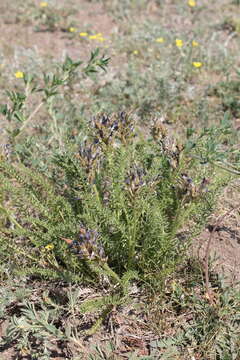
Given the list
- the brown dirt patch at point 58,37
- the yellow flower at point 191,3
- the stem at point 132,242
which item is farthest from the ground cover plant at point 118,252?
the yellow flower at point 191,3

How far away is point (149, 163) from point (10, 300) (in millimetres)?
1173

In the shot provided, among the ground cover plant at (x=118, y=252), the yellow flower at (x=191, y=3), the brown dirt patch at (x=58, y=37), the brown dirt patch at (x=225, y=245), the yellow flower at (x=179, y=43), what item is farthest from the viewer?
the yellow flower at (x=191, y=3)

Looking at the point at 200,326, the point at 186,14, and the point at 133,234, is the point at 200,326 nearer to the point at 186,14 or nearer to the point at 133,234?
the point at 133,234

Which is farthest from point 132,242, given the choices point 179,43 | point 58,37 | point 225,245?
point 58,37

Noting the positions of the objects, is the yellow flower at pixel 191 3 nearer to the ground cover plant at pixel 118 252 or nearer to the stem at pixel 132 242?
the ground cover plant at pixel 118 252

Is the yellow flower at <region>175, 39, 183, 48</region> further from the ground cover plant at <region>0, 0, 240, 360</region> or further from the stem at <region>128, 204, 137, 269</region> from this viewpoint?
the stem at <region>128, 204, 137, 269</region>

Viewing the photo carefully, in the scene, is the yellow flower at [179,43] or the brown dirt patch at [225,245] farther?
the yellow flower at [179,43]

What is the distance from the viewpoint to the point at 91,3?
6617mm

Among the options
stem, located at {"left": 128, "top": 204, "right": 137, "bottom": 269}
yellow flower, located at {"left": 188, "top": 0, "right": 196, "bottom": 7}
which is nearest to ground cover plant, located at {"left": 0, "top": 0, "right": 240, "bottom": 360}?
stem, located at {"left": 128, "top": 204, "right": 137, "bottom": 269}

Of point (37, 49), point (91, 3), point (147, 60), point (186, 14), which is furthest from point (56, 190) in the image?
point (91, 3)

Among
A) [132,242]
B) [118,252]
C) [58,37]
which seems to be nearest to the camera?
[132,242]

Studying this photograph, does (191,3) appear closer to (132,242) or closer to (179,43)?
(179,43)

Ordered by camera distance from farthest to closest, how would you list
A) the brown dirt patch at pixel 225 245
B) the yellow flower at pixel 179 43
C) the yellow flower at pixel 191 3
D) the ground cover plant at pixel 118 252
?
the yellow flower at pixel 191 3, the yellow flower at pixel 179 43, the brown dirt patch at pixel 225 245, the ground cover plant at pixel 118 252

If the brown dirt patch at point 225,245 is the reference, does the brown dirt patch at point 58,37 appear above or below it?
above
